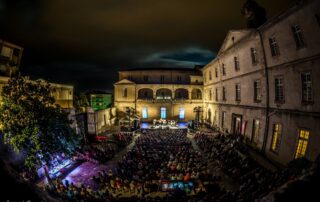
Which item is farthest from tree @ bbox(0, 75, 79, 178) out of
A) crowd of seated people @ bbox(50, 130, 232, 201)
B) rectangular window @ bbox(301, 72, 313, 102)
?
rectangular window @ bbox(301, 72, 313, 102)

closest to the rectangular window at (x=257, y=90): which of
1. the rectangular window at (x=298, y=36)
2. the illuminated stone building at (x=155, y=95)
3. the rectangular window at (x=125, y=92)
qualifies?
the rectangular window at (x=298, y=36)

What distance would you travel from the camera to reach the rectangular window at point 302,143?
43.7 feet

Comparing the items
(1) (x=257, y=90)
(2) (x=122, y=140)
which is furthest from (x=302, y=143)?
(2) (x=122, y=140)

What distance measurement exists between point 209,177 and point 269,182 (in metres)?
4.22

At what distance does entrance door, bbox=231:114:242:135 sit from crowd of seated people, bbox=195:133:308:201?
3.73ft

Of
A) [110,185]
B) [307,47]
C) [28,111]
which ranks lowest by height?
[110,185]

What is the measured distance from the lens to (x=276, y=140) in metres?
16.8

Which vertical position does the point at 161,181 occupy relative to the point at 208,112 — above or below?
below

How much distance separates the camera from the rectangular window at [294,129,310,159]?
13334mm

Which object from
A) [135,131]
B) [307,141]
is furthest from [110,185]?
[135,131]

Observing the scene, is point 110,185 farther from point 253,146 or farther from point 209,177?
point 253,146

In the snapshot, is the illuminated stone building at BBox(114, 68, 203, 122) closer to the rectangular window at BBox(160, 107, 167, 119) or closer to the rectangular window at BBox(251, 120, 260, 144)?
the rectangular window at BBox(160, 107, 167, 119)

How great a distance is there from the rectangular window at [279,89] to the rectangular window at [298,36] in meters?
3.13

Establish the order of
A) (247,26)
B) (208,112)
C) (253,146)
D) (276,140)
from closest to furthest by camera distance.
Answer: (276,140)
(253,146)
(247,26)
(208,112)
